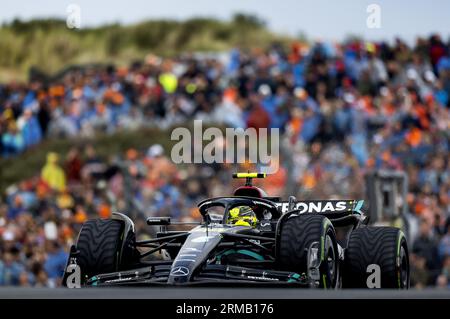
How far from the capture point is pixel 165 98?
2652cm

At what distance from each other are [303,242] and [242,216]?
1554 millimetres

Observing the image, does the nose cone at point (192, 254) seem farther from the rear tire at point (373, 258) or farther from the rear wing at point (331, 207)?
the rear wing at point (331, 207)

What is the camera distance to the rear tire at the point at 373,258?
12.4 meters

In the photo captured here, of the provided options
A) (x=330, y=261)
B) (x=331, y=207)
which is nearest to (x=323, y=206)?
(x=331, y=207)

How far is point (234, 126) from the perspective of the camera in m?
25.4

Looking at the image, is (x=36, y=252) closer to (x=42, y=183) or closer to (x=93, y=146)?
(x=42, y=183)

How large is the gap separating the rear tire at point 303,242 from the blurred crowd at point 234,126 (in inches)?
339

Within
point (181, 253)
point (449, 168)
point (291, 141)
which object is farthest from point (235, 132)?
point (181, 253)

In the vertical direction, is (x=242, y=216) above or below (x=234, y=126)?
below

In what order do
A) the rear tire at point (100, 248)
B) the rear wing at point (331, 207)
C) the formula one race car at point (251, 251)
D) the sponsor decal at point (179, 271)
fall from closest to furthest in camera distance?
the sponsor decal at point (179, 271) → the formula one race car at point (251, 251) → the rear tire at point (100, 248) → the rear wing at point (331, 207)

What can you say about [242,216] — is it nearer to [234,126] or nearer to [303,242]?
[303,242]

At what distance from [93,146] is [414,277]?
9031 millimetres

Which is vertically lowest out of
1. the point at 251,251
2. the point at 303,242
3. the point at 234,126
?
the point at 251,251

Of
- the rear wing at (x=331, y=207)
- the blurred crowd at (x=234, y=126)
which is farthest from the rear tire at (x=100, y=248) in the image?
the blurred crowd at (x=234, y=126)
